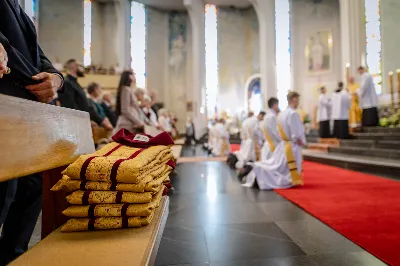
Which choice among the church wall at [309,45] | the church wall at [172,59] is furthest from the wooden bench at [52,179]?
the church wall at [172,59]

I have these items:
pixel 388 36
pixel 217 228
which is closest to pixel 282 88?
pixel 388 36

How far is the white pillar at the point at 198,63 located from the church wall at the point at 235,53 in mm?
2015

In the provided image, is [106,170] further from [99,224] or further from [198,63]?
[198,63]

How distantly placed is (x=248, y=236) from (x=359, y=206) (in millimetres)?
1607

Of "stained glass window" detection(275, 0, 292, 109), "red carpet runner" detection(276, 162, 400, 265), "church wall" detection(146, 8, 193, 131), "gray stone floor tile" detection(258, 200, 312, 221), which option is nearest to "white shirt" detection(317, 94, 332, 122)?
"red carpet runner" detection(276, 162, 400, 265)

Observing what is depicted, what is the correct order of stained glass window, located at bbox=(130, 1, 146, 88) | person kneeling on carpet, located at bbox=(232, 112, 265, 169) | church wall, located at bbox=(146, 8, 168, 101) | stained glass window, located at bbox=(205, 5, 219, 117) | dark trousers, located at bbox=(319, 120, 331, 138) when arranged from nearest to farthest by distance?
person kneeling on carpet, located at bbox=(232, 112, 265, 169), dark trousers, located at bbox=(319, 120, 331, 138), stained glass window, located at bbox=(130, 1, 146, 88), church wall, located at bbox=(146, 8, 168, 101), stained glass window, located at bbox=(205, 5, 219, 117)

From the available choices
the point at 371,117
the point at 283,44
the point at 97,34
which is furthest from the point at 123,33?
the point at 371,117

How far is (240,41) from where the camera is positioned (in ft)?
67.4

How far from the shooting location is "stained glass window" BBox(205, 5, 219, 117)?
2019 cm

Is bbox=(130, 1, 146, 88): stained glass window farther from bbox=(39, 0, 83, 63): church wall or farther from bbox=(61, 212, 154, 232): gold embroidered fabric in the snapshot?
bbox=(61, 212, 154, 232): gold embroidered fabric

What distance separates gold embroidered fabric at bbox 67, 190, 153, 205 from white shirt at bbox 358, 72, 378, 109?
930 cm

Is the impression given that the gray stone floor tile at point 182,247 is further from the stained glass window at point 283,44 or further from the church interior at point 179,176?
the stained glass window at point 283,44

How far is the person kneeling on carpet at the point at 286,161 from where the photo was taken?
4.77 metres

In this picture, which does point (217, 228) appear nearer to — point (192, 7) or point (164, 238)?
point (164, 238)
